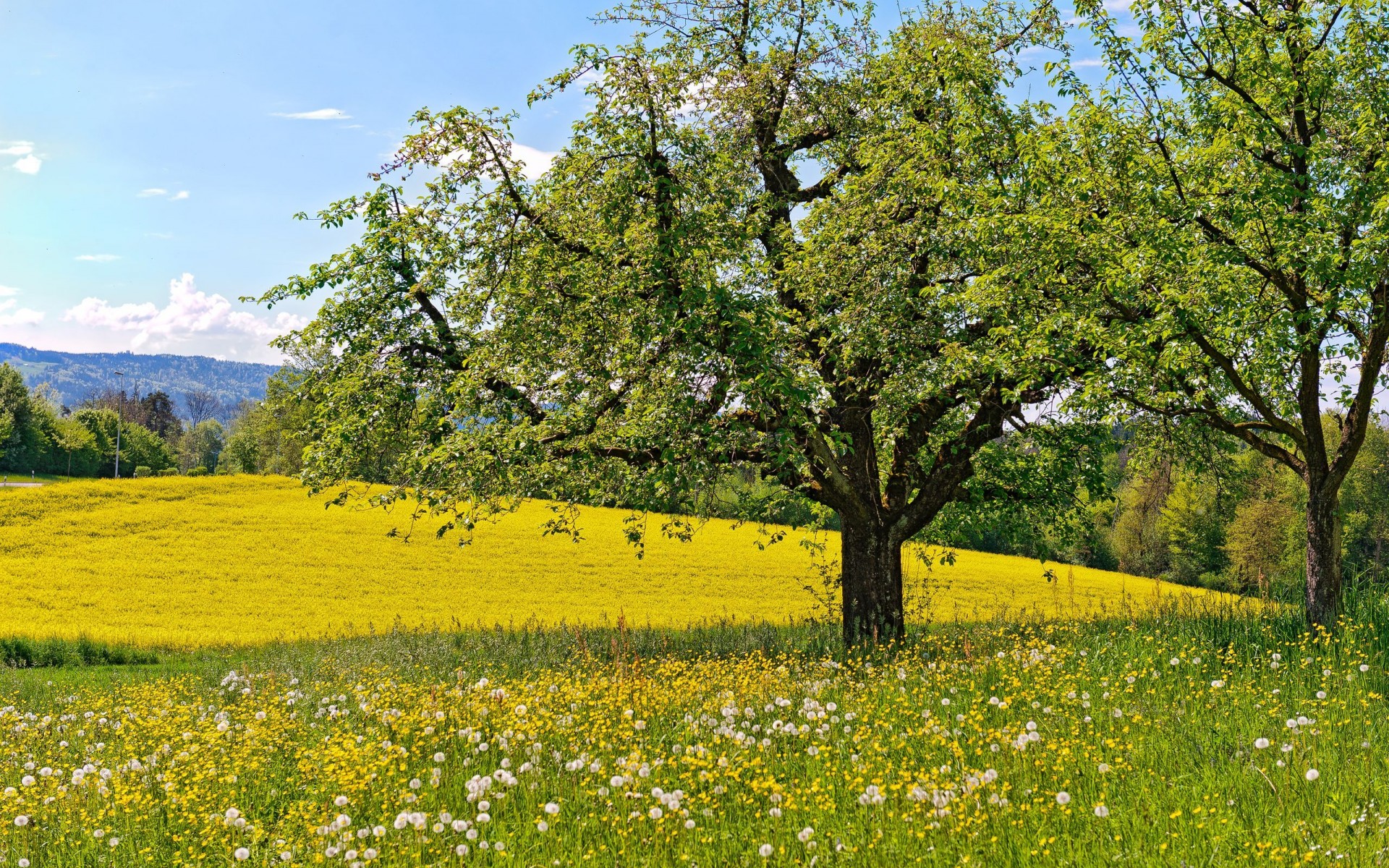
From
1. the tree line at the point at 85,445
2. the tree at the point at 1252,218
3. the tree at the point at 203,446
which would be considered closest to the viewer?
the tree at the point at 1252,218

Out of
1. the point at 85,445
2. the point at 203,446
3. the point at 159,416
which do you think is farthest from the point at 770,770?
the point at 203,446

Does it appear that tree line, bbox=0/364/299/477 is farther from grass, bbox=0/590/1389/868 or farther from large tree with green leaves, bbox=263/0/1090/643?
grass, bbox=0/590/1389/868

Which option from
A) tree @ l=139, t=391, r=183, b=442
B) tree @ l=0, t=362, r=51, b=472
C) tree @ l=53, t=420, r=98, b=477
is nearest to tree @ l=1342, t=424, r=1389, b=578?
tree @ l=0, t=362, r=51, b=472

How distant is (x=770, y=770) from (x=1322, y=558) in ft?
28.9

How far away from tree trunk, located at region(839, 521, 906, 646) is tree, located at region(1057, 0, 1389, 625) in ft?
14.6

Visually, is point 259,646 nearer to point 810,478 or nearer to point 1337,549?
point 810,478

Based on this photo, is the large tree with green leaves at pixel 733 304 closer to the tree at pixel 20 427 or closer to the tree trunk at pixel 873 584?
the tree trunk at pixel 873 584

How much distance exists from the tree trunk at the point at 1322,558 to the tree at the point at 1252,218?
3 cm

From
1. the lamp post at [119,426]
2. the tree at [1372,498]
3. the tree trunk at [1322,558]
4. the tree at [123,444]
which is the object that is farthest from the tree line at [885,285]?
the tree at [123,444]

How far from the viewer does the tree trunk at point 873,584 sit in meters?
14.2

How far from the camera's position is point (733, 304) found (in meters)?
11.1

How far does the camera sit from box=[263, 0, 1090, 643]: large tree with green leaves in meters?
11.5

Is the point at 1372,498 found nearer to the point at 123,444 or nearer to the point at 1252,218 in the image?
the point at 1252,218

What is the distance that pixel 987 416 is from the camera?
13.8m
